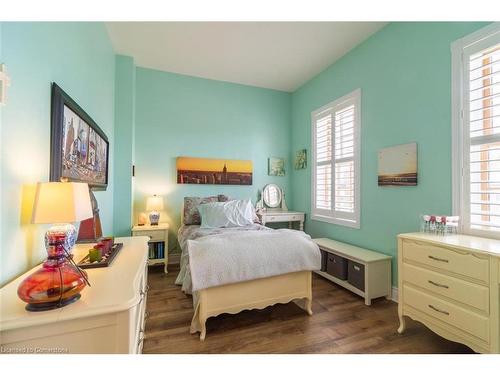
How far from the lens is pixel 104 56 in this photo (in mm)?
2508

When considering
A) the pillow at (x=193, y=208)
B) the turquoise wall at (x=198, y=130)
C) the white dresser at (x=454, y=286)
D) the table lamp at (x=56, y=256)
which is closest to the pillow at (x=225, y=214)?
the pillow at (x=193, y=208)

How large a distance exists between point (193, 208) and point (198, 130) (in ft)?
4.56

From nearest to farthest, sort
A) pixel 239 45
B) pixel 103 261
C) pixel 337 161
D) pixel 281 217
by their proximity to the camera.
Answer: pixel 103 261 → pixel 239 45 → pixel 337 161 → pixel 281 217

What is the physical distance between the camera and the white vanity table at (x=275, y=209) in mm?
3734

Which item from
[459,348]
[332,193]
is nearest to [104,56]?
[332,193]

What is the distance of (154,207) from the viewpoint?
3.31 m

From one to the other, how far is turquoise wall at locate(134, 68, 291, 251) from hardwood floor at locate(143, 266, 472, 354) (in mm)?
1732

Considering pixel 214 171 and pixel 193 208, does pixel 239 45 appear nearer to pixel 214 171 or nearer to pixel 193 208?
pixel 214 171

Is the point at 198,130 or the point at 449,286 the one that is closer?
the point at 449,286

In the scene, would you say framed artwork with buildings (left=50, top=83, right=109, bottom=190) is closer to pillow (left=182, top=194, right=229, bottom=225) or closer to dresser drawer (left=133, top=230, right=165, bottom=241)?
dresser drawer (left=133, top=230, right=165, bottom=241)

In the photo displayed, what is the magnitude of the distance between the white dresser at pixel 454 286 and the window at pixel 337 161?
117 centimetres

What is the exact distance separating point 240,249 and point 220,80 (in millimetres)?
3220

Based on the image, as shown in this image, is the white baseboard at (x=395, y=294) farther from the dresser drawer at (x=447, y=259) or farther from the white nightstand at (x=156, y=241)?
the white nightstand at (x=156, y=241)

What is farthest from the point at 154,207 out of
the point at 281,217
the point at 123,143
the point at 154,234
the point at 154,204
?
the point at 281,217
